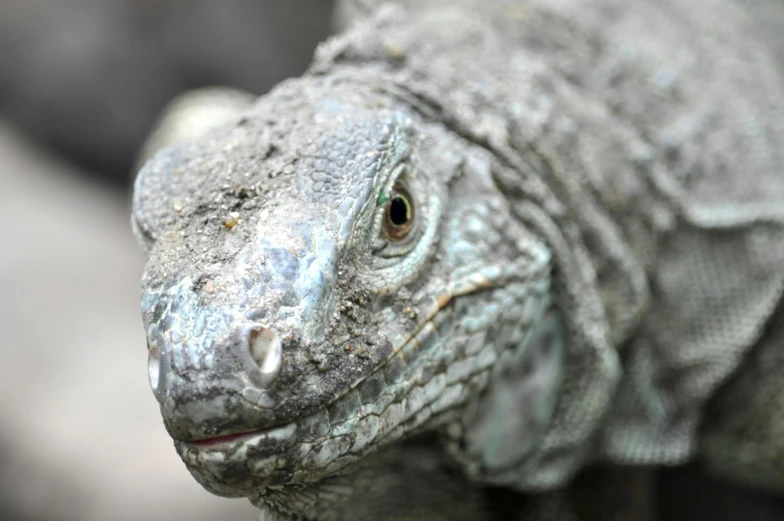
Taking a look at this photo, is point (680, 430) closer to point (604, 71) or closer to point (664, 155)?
point (664, 155)

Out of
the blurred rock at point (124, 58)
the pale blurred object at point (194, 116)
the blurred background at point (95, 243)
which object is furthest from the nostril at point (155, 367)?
the blurred rock at point (124, 58)

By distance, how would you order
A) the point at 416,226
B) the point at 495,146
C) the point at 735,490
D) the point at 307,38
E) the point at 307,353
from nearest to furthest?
the point at 307,353 → the point at 416,226 → the point at 495,146 → the point at 735,490 → the point at 307,38

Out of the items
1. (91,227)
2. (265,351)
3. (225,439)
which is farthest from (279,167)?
(91,227)

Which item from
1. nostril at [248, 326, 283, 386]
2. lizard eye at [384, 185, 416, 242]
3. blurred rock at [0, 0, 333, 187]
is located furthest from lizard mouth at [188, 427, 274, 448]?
blurred rock at [0, 0, 333, 187]

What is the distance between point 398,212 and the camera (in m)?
2.15

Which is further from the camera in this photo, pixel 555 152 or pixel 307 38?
pixel 307 38

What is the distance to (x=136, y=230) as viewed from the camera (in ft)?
7.27

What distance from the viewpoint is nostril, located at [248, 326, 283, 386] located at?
67.6 inches

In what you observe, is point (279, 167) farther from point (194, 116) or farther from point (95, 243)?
point (95, 243)

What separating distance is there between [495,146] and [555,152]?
0.27m

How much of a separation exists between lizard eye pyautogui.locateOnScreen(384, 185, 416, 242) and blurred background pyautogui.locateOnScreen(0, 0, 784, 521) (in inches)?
64.2

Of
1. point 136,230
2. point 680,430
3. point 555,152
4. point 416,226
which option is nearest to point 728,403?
point 680,430

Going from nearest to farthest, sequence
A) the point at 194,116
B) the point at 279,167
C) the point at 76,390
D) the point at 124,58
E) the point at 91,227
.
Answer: the point at 279,167 → the point at 194,116 → the point at 76,390 → the point at 91,227 → the point at 124,58

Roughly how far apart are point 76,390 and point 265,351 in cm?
474
